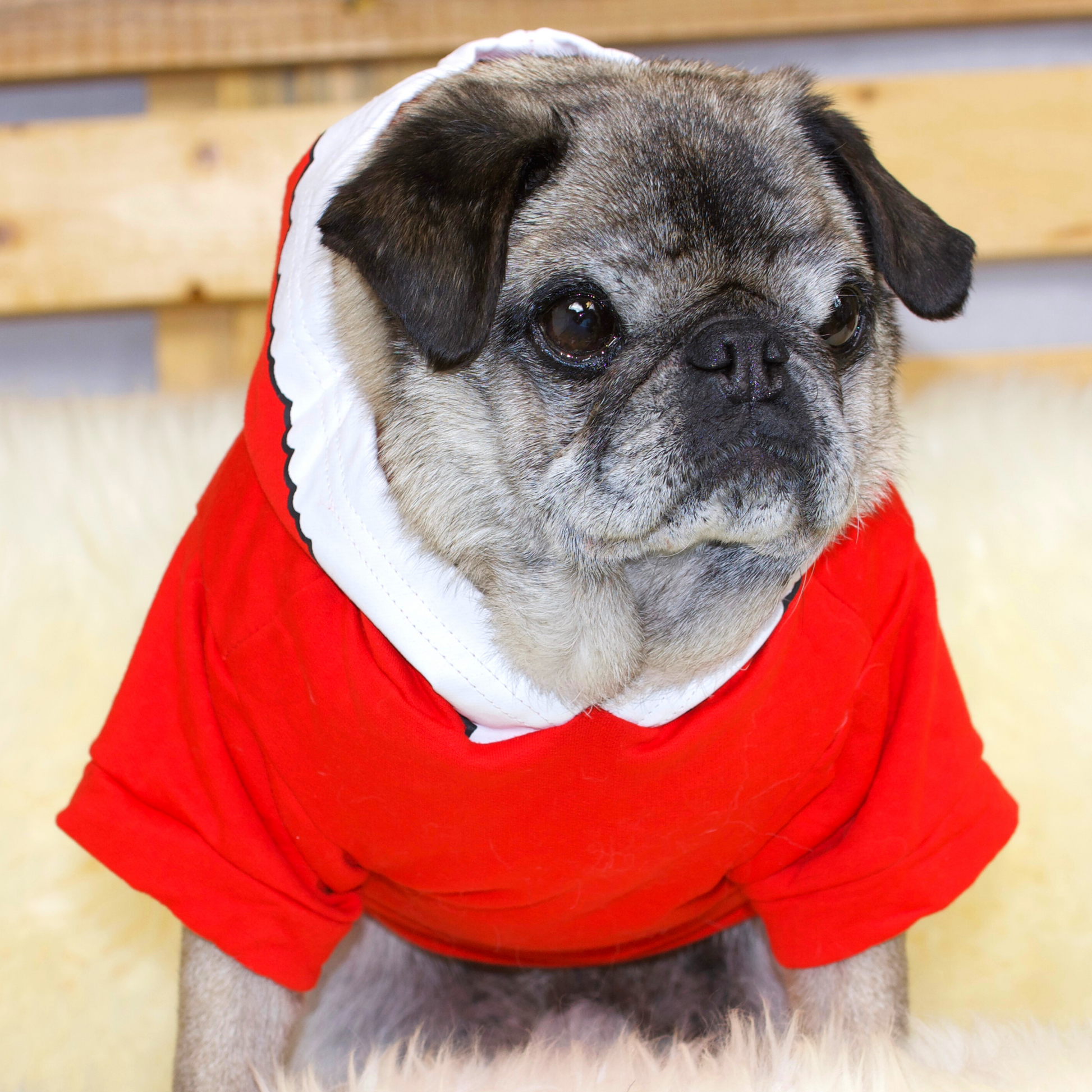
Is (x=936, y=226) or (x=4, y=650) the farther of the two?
(x=4, y=650)

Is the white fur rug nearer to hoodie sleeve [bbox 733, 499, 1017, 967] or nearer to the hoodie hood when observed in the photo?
Answer: hoodie sleeve [bbox 733, 499, 1017, 967]

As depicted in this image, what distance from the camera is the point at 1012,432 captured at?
8.30 ft

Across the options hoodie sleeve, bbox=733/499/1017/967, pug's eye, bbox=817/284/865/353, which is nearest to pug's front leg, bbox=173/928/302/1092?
hoodie sleeve, bbox=733/499/1017/967

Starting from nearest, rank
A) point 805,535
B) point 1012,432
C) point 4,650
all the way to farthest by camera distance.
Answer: point 805,535 → point 4,650 → point 1012,432

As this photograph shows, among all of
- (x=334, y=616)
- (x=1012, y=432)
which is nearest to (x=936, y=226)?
(x=334, y=616)

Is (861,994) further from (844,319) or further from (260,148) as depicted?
(260,148)

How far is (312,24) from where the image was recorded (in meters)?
2.96

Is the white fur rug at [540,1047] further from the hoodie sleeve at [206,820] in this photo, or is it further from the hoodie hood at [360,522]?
the hoodie hood at [360,522]

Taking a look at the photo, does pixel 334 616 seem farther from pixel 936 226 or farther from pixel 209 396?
pixel 209 396

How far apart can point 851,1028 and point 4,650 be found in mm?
1503

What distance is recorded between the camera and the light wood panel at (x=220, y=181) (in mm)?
3000


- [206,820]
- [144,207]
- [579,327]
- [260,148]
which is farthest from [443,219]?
[144,207]

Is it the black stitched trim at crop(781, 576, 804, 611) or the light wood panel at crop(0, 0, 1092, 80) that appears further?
the light wood panel at crop(0, 0, 1092, 80)

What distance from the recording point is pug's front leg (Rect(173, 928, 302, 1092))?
1513 mm
